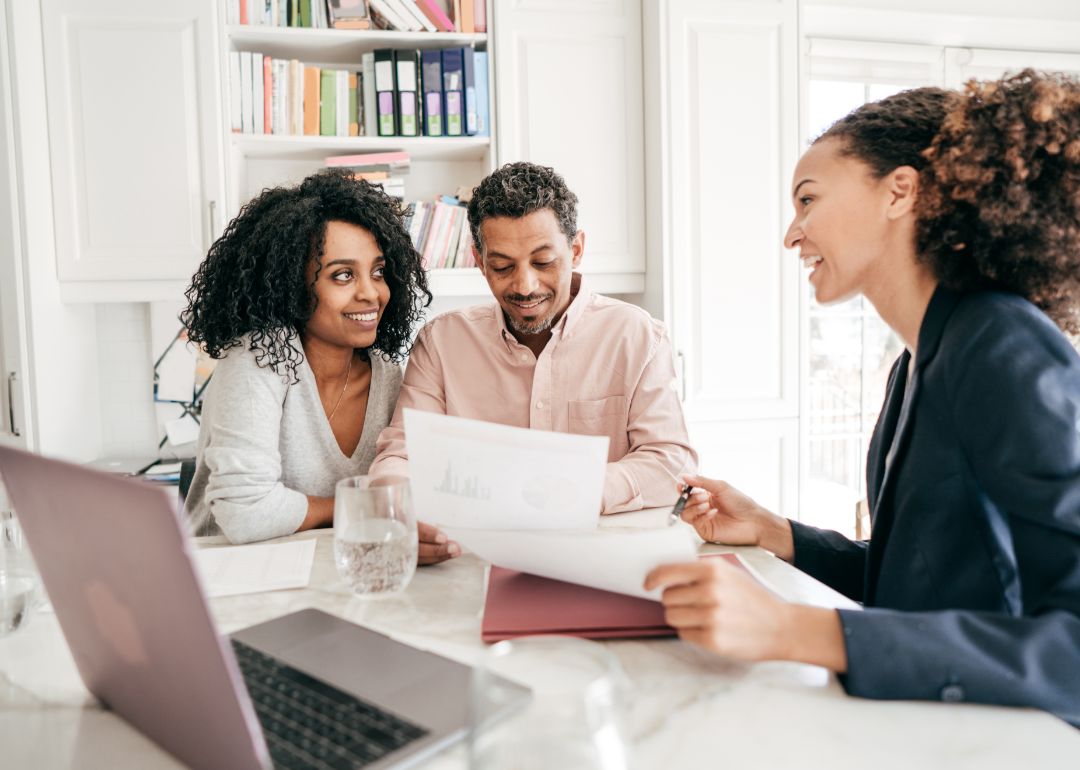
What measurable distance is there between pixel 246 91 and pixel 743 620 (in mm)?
2518

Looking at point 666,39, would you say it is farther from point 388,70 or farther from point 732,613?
point 732,613

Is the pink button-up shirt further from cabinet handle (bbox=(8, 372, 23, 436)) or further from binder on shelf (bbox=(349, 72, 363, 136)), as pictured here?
cabinet handle (bbox=(8, 372, 23, 436))

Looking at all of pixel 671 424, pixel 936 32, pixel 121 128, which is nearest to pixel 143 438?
pixel 121 128

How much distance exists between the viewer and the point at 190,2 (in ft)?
7.70

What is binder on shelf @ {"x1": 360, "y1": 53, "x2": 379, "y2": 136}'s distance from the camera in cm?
257

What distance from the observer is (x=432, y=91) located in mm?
2564

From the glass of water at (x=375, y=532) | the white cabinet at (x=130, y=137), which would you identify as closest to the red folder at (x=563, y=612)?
the glass of water at (x=375, y=532)

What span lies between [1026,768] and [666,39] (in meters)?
2.51

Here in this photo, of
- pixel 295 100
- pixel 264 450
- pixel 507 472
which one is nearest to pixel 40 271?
pixel 295 100

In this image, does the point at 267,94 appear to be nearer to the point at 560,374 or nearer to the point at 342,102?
the point at 342,102

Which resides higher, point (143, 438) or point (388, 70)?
point (388, 70)

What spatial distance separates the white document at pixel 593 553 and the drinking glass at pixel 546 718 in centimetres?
31

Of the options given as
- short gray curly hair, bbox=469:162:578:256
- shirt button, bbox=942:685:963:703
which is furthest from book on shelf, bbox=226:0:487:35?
shirt button, bbox=942:685:963:703

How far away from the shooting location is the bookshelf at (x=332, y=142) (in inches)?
97.1
